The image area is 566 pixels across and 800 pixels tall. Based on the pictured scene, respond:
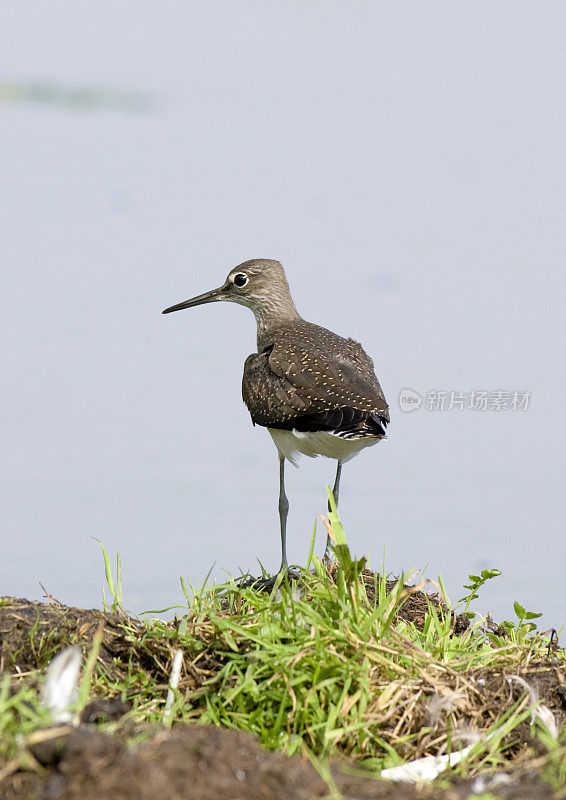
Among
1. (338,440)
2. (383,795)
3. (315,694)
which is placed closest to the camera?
(383,795)

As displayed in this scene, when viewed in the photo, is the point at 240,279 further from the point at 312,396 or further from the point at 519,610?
the point at 519,610

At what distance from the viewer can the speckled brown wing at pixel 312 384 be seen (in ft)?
21.3

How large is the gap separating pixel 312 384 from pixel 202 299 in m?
2.19

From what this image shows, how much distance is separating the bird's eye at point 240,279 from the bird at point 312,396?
587mm

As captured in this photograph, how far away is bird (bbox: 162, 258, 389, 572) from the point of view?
6441 millimetres

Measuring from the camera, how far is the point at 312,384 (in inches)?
264

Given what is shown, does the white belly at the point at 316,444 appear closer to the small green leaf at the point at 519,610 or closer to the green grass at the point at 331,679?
the small green leaf at the point at 519,610

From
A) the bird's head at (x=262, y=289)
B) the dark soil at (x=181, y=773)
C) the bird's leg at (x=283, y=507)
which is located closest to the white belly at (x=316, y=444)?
the bird's leg at (x=283, y=507)

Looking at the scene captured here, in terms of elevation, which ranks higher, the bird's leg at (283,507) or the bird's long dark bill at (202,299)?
the bird's long dark bill at (202,299)

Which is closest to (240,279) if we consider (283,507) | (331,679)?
(283,507)

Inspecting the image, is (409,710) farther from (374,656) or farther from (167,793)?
(167,793)

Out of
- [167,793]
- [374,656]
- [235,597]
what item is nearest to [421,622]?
[235,597]

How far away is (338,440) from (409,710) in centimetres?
264

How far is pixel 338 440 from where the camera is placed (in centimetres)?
653
